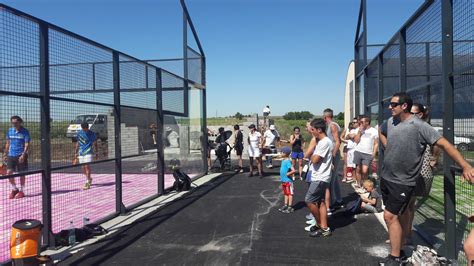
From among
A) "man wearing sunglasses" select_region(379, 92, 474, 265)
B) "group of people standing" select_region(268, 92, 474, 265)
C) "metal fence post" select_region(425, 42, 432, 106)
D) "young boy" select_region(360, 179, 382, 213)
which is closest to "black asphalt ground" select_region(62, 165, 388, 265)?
"young boy" select_region(360, 179, 382, 213)

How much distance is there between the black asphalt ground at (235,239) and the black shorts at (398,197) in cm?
72

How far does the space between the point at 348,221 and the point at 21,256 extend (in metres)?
4.69

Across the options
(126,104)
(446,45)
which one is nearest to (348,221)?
(446,45)

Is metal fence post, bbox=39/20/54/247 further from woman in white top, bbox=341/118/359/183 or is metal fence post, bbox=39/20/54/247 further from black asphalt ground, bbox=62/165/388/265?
woman in white top, bbox=341/118/359/183

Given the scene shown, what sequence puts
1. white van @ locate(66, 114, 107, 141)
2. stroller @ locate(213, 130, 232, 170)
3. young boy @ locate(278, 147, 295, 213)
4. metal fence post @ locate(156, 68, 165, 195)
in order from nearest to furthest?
white van @ locate(66, 114, 107, 141) < young boy @ locate(278, 147, 295, 213) < metal fence post @ locate(156, 68, 165, 195) < stroller @ locate(213, 130, 232, 170)

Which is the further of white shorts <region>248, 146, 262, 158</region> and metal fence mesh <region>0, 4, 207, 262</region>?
white shorts <region>248, 146, 262, 158</region>

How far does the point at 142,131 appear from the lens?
27.4 feet

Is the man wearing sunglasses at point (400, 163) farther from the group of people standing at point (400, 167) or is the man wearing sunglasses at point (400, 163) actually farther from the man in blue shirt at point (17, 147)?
the man in blue shirt at point (17, 147)

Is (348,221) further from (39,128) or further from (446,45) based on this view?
(39,128)

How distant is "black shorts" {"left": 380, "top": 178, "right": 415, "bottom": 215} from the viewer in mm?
4145

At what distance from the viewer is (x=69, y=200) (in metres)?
7.65

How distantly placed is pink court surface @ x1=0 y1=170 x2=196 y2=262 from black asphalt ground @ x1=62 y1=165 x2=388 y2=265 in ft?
3.42

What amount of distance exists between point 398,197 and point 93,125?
4643 mm

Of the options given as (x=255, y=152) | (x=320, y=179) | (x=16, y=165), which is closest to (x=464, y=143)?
(x=320, y=179)
